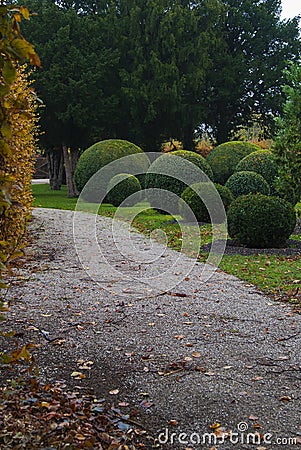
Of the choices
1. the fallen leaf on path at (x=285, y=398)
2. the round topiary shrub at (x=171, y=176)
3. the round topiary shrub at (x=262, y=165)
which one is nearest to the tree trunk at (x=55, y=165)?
the round topiary shrub at (x=171, y=176)

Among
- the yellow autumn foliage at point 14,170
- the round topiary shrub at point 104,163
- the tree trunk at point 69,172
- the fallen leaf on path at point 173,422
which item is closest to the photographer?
the yellow autumn foliage at point 14,170

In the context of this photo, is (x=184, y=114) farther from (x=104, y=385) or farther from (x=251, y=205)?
(x=104, y=385)

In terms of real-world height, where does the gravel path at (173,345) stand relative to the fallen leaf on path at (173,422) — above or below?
above

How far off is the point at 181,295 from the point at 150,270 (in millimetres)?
1556

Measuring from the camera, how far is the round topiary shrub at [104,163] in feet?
62.7

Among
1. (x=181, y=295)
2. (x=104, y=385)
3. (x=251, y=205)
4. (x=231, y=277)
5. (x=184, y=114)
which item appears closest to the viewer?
(x=104, y=385)

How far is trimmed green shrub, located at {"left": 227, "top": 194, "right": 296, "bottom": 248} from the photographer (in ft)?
31.3

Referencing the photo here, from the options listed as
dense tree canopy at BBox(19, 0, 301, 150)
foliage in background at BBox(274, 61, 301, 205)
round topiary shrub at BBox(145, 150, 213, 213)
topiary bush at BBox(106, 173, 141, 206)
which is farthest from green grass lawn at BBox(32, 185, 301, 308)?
dense tree canopy at BBox(19, 0, 301, 150)

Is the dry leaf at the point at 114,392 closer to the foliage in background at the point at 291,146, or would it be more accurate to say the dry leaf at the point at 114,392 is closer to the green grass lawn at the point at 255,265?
the green grass lawn at the point at 255,265

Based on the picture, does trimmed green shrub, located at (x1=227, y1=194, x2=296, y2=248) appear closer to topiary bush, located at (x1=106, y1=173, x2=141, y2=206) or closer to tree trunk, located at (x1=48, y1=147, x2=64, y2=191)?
topiary bush, located at (x1=106, y1=173, x2=141, y2=206)

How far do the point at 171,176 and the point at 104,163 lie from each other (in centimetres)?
468

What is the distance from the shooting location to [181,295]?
6.04 m

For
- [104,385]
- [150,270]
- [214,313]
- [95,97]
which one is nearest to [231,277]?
[150,270]

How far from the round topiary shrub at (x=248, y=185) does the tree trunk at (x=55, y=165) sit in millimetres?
12239
